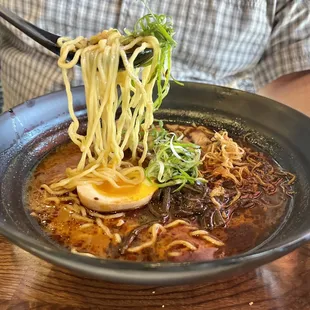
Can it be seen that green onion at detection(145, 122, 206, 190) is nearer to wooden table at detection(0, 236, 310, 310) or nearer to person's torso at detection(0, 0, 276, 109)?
wooden table at detection(0, 236, 310, 310)

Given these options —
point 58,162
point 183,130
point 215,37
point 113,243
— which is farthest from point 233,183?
point 215,37

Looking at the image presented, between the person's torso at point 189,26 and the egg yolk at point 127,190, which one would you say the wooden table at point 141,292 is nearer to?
the egg yolk at point 127,190

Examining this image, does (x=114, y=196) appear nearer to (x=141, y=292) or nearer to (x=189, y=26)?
(x=141, y=292)

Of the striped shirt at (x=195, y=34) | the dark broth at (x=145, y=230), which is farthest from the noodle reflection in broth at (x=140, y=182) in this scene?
the striped shirt at (x=195, y=34)

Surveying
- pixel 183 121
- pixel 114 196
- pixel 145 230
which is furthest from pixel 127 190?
pixel 183 121

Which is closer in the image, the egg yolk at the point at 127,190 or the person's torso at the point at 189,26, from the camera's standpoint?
the egg yolk at the point at 127,190

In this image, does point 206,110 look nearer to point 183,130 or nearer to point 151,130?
point 183,130

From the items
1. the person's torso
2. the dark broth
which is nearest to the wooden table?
the dark broth
